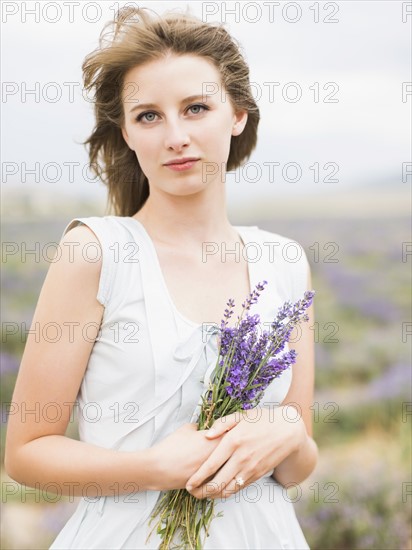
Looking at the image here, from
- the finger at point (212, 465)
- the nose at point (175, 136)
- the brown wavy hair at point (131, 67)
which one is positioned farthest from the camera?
the brown wavy hair at point (131, 67)

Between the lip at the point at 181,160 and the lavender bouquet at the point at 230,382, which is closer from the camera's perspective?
the lavender bouquet at the point at 230,382

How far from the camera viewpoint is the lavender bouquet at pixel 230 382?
1.74m

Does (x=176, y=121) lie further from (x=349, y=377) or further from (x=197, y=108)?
(x=349, y=377)

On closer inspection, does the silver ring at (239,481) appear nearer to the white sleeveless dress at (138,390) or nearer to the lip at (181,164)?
the white sleeveless dress at (138,390)

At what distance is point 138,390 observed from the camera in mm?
1812

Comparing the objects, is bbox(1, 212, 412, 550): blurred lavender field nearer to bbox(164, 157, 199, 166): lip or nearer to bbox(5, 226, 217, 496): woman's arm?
bbox(5, 226, 217, 496): woman's arm

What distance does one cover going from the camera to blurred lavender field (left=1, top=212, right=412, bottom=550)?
13.6 ft

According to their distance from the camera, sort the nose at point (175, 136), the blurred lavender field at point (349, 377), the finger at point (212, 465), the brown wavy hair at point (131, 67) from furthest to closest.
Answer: the blurred lavender field at point (349, 377) → the brown wavy hair at point (131, 67) → the nose at point (175, 136) → the finger at point (212, 465)

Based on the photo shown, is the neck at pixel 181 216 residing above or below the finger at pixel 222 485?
above

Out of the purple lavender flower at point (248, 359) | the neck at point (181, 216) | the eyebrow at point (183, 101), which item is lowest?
the purple lavender flower at point (248, 359)

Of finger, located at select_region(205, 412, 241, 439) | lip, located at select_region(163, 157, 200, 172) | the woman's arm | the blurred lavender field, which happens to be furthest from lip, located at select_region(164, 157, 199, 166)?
the blurred lavender field

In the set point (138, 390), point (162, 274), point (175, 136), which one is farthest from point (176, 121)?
point (138, 390)

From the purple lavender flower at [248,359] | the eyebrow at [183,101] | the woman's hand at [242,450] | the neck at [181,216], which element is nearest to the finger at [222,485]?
the woman's hand at [242,450]

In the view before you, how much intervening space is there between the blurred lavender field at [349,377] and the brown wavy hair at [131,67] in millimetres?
2391
